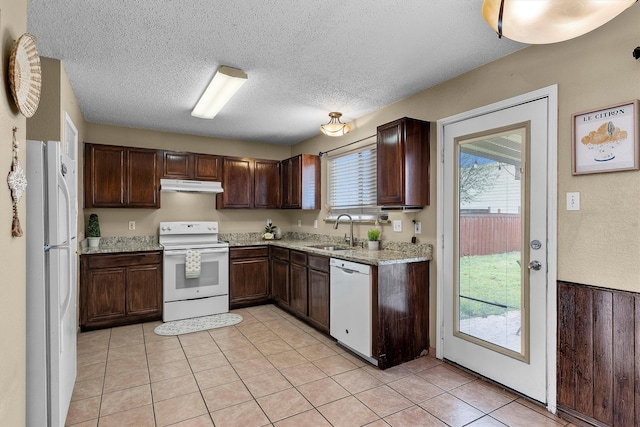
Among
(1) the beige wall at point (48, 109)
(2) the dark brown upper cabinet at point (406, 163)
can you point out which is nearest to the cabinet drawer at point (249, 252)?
(2) the dark brown upper cabinet at point (406, 163)

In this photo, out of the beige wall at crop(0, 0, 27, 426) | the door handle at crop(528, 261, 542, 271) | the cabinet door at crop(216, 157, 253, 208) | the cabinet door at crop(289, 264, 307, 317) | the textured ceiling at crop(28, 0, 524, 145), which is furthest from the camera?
the cabinet door at crop(216, 157, 253, 208)

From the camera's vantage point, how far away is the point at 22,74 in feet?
4.89

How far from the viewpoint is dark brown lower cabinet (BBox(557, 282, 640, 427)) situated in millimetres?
1795

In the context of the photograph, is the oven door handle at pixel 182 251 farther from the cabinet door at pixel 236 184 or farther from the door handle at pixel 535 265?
the door handle at pixel 535 265

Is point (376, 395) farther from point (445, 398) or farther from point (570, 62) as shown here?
point (570, 62)

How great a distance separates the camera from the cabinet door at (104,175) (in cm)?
393

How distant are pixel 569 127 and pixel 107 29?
9.87 feet

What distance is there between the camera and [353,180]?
163 inches

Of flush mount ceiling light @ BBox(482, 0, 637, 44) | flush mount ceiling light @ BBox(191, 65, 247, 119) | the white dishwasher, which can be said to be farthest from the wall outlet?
flush mount ceiling light @ BBox(191, 65, 247, 119)

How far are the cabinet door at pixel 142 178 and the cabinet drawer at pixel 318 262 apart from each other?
2.27m

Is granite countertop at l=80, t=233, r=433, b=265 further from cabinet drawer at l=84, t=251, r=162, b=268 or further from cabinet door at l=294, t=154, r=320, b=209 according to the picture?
cabinet door at l=294, t=154, r=320, b=209

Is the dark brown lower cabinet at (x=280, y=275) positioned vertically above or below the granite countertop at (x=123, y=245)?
below

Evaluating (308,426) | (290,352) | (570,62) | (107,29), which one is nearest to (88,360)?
(290,352)

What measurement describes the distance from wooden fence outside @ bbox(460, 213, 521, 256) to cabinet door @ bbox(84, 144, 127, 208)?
398cm
